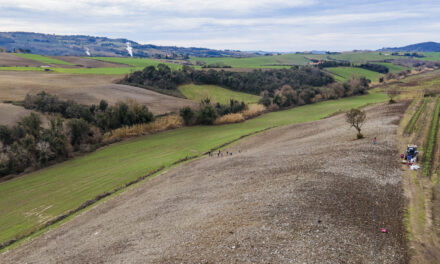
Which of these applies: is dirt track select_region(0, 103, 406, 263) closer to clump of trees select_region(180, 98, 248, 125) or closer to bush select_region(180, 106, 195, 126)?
bush select_region(180, 106, 195, 126)

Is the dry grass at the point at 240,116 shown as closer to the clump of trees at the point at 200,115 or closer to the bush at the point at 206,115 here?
the bush at the point at 206,115

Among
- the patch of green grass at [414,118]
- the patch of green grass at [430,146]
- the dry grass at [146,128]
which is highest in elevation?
the patch of green grass at [414,118]

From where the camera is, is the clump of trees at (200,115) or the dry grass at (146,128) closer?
the dry grass at (146,128)

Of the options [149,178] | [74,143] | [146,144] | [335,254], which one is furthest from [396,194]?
[74,143]

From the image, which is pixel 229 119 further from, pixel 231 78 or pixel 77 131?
pixel 231 78

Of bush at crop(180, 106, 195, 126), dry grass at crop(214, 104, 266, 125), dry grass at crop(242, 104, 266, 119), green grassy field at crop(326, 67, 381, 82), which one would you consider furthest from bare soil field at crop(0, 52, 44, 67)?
green grassy field at crop(326, 67, 381, 82)

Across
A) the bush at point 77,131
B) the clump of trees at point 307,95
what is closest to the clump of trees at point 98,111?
the bush at point 77,131
